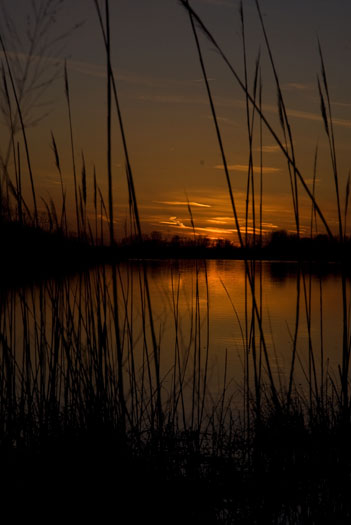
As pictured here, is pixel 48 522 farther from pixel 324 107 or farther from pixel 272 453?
pixel 324 107

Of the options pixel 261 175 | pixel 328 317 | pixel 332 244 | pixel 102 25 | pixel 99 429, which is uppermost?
pixel 102 25

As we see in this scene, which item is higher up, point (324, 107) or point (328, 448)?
point (324, 107)

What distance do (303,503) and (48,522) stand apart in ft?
2.15

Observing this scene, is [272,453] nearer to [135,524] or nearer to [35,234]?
[135,524]

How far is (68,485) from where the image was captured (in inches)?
57.8

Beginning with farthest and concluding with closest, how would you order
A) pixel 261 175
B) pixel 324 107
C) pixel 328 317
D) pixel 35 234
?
pixel 328 317 → pixel 35 234 → pixel 261 175 → pixel 324 107

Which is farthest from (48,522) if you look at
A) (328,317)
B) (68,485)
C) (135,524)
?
(328,317)

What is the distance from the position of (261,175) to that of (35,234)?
0.92 metres

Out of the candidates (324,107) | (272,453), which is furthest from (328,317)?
(324,107)

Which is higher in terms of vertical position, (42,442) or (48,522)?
(42,442)

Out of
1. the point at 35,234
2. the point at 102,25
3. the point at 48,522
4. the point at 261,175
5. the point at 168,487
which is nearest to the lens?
the point at 102,25

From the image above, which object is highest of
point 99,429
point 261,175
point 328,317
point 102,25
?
point 102,25

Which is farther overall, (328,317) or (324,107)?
(328,317)

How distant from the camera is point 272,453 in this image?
5.66ft
